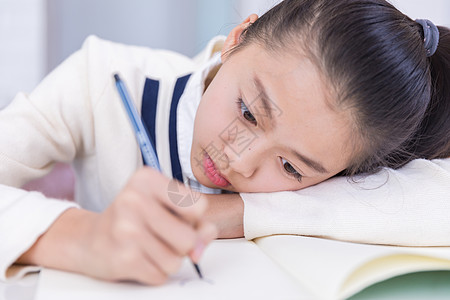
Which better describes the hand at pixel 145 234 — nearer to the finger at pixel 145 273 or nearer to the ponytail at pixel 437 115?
the finger at pixel 145 273

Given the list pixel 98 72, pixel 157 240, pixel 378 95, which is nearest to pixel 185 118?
pixel 98 72

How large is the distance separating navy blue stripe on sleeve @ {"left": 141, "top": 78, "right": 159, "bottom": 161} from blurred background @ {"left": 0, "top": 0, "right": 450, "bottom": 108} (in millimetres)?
468

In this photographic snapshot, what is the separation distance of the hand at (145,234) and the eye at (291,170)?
23 cm

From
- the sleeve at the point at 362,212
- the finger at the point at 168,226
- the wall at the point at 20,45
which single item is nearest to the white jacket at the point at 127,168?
the sleeve at the point at 362,212

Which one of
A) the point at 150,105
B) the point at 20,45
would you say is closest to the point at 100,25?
the point at 20,45

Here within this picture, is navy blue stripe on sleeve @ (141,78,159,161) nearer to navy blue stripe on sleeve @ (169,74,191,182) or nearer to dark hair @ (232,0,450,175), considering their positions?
navy blue stripe on sleeve @ (169,74,191,182)

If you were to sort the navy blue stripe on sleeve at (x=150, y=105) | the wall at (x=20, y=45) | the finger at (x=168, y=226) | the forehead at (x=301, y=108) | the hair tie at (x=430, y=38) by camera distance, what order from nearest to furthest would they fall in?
the finger at (x=168, y=226) → the forehead at (x=301, y=108) → the hair tie at (x=430, y=38) → the navy blue stripe on sleeve at (x=150, y=105) → the wall at (x=20, y=45)

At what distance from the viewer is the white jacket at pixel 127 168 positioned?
0.54 meters

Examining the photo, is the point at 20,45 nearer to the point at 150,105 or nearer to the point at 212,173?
the point at 150,105

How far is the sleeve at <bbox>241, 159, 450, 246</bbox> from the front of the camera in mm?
540

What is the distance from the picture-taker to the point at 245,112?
0.57 metres

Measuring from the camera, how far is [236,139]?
22.5 inches

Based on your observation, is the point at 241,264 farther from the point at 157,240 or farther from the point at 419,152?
the point at 419,152

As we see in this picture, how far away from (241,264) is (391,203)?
206 mm
